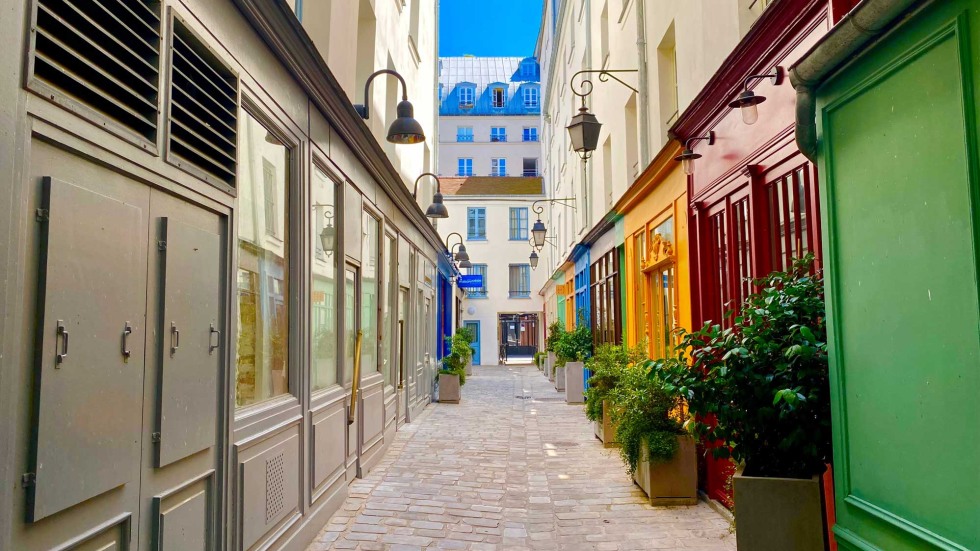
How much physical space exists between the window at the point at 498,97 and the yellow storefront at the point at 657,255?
1167 inches

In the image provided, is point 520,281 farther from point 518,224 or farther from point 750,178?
point 750,178

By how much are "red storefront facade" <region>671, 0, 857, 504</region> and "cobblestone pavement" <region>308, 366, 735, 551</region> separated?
70 cm

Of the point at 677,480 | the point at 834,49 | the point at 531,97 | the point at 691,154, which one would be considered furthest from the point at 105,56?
the point at 531,97

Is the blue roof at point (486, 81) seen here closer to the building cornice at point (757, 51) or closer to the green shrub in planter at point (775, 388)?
the building cornice at point (757, 51)

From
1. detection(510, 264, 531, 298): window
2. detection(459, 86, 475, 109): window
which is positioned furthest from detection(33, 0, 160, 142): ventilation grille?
detection(459, 86, 475, 109): window

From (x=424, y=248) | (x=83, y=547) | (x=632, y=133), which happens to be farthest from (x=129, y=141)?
(x=424, y=248)

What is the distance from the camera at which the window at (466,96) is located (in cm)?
3975

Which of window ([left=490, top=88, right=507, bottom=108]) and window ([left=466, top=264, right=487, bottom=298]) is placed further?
window ([left=490, top=88, right=507, bottom=108])

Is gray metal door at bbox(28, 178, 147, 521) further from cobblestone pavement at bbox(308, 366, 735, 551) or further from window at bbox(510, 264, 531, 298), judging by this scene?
window at bbox(510, 264, 531, 298)

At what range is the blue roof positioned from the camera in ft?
129

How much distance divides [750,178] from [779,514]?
115 inches

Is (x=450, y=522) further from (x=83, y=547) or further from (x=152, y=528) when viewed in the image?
(x=83, y=547)

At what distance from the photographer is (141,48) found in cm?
319

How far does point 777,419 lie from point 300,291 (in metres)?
3.59
